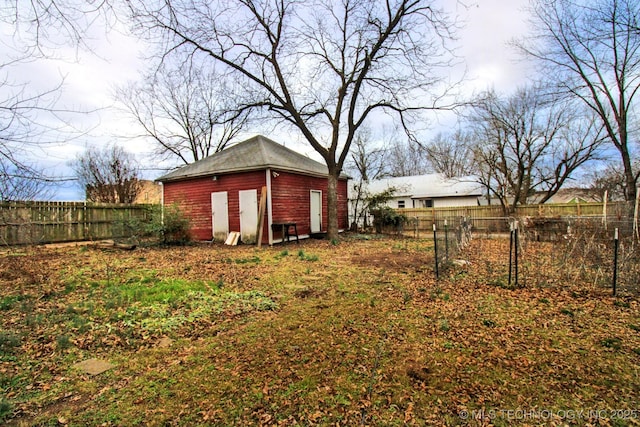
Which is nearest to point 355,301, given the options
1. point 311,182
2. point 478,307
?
point 478,307

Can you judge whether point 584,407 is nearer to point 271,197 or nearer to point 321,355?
point 321,355

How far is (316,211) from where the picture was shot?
600 inches

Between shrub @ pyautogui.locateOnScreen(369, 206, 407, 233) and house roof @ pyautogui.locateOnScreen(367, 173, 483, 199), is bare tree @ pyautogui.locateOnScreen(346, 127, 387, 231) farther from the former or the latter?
shrub @ pyautogui.locateOnScreen(369, 206, 407, 233)

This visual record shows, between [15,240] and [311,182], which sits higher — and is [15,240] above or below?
below

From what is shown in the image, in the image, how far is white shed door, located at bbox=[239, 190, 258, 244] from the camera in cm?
1247

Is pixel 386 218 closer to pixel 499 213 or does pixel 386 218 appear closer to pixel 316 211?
pixel 316 211

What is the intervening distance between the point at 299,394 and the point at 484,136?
20598 millimetres

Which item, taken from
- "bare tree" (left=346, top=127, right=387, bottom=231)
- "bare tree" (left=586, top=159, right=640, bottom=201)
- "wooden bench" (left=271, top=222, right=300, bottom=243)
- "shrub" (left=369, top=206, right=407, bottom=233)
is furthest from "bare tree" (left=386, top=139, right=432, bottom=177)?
"wooden bench" (left=271, top=222, right=300, bottom=243)

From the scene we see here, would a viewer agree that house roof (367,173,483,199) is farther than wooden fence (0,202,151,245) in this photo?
Yes

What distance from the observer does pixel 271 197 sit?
1229cm

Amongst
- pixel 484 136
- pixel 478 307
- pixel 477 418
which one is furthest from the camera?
pixel 484 136

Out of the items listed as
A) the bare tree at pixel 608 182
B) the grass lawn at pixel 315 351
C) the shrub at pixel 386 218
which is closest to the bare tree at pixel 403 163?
the bare tree at pixel 608 182

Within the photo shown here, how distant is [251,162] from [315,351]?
412 inches

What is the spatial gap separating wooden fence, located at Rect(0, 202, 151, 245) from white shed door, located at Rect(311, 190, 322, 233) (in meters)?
7.35
